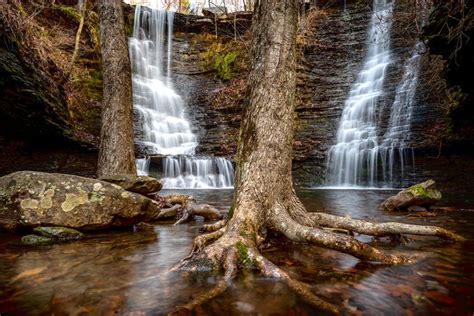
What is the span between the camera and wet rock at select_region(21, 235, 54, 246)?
12.5ft

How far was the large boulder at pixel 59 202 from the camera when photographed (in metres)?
4.07

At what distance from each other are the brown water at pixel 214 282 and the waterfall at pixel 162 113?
10.2 metres

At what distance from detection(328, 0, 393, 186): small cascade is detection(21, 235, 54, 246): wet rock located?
11795 millimetres

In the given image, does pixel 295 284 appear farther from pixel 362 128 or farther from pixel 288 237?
pixel 362 128

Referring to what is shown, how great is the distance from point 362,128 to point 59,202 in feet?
44.5

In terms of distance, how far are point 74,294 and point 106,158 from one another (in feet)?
14.5

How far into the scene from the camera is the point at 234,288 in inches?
95.7

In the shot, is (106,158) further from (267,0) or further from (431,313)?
(431,313)

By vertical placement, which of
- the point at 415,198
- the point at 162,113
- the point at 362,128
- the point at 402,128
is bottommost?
the point at 415,198

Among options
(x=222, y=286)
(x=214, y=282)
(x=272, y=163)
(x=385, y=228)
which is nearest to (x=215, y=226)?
(x=272, y=163)

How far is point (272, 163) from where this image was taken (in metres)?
3.54

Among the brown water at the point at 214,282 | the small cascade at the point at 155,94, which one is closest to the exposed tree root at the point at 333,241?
the brown water at the point at 214,282

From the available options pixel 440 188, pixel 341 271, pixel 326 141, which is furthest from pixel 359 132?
pixel 341 271

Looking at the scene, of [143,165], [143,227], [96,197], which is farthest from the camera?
[143,165]
